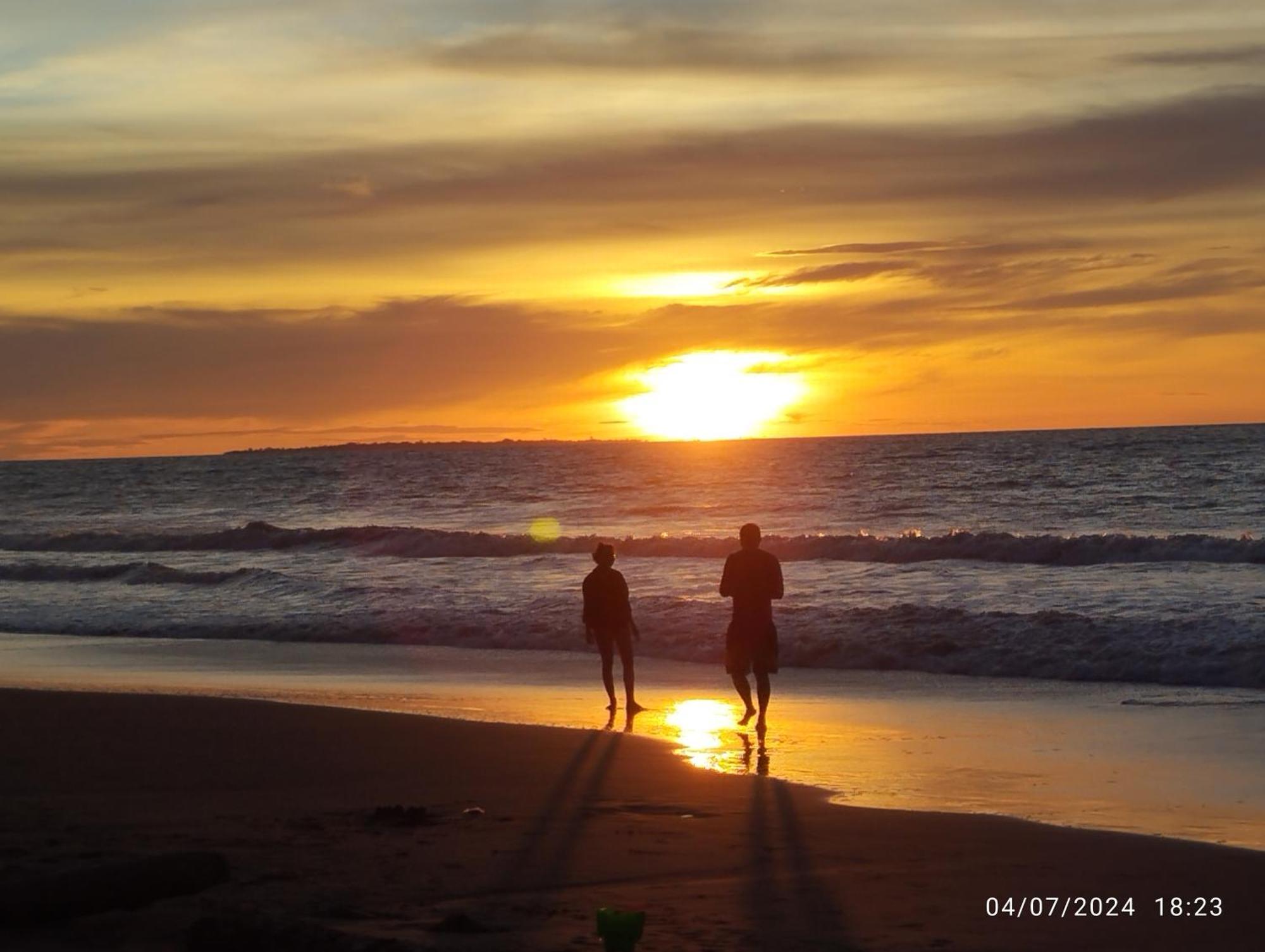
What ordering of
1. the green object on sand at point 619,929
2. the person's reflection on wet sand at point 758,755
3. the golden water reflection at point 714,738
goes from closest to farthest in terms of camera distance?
the green object on sand at point 619,929
the person's reflection on wet sand at point 758,755
the golden water reflection at point 714,738

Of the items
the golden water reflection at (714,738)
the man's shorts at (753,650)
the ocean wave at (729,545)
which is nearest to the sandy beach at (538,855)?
the golden water reflection at (714,738)

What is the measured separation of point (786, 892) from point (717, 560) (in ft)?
85.3

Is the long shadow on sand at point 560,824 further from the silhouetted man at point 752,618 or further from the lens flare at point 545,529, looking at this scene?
the lens flare at point 545,529

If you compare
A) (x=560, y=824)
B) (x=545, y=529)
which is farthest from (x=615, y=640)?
(x=545, y=529)

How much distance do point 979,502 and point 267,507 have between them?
29.2 m

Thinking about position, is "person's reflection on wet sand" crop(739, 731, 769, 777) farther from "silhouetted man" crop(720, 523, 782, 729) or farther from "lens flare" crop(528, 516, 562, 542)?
"lens flare" crop(528, 516, 562, 542)

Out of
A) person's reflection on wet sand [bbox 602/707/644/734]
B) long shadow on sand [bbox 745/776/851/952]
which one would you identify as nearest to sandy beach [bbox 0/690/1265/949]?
long shadow on sand [bbox 745/776/851/952]

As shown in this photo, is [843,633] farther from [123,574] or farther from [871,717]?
[123,574]

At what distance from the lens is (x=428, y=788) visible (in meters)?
9.74

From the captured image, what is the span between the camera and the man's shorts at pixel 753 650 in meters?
12.8

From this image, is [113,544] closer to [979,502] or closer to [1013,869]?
[979,502]

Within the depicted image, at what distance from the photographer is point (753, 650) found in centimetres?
1280

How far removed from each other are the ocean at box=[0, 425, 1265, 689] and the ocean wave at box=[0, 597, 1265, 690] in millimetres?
45

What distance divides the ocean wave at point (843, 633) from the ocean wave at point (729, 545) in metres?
11.0
